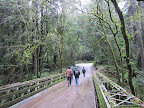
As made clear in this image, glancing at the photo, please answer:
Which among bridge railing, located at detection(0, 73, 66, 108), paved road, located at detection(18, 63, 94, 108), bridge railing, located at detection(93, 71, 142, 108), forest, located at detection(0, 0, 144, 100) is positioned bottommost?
paved road, located at detection(18, 63, 94, 108)

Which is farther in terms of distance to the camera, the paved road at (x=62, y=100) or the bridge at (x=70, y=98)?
the paved road at (x=62, y=100)

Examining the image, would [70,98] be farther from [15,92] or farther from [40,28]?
[40,28]

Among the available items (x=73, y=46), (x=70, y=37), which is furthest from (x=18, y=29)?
(x=73, y=46)

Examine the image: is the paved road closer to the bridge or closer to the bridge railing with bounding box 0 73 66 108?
the bridge

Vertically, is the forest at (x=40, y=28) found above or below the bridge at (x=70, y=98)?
above

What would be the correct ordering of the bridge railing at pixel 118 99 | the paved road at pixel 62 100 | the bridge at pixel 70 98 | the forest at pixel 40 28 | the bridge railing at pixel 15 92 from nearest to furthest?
the bridge railing at pixel 118 99
the bridge at pixel 70 98
the bridge railing at pixel 15 92
the paved road at pixel 62 100
the forest at pixel 40 28

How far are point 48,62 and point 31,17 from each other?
1151cm

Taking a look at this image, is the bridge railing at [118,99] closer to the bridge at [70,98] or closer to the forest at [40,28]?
the bridge at [70,98]

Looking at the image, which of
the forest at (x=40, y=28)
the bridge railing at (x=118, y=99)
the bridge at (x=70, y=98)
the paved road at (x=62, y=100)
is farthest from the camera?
the forest at (x=40, y=28)

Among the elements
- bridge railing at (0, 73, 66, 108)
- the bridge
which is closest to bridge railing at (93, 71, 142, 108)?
the bridge

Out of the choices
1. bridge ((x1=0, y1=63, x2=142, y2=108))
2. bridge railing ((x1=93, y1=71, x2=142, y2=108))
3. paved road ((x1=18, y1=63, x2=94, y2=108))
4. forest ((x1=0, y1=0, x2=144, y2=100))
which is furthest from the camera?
forest ((x1=0, y1=0, x2=144, y2=100))

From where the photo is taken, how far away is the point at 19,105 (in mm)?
5141

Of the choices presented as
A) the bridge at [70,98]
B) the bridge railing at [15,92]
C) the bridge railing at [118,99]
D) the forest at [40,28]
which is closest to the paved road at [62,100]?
the bridge at [70,98]

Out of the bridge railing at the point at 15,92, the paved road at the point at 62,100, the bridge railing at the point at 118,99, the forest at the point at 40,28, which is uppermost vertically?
the forest at the point at 40,28
